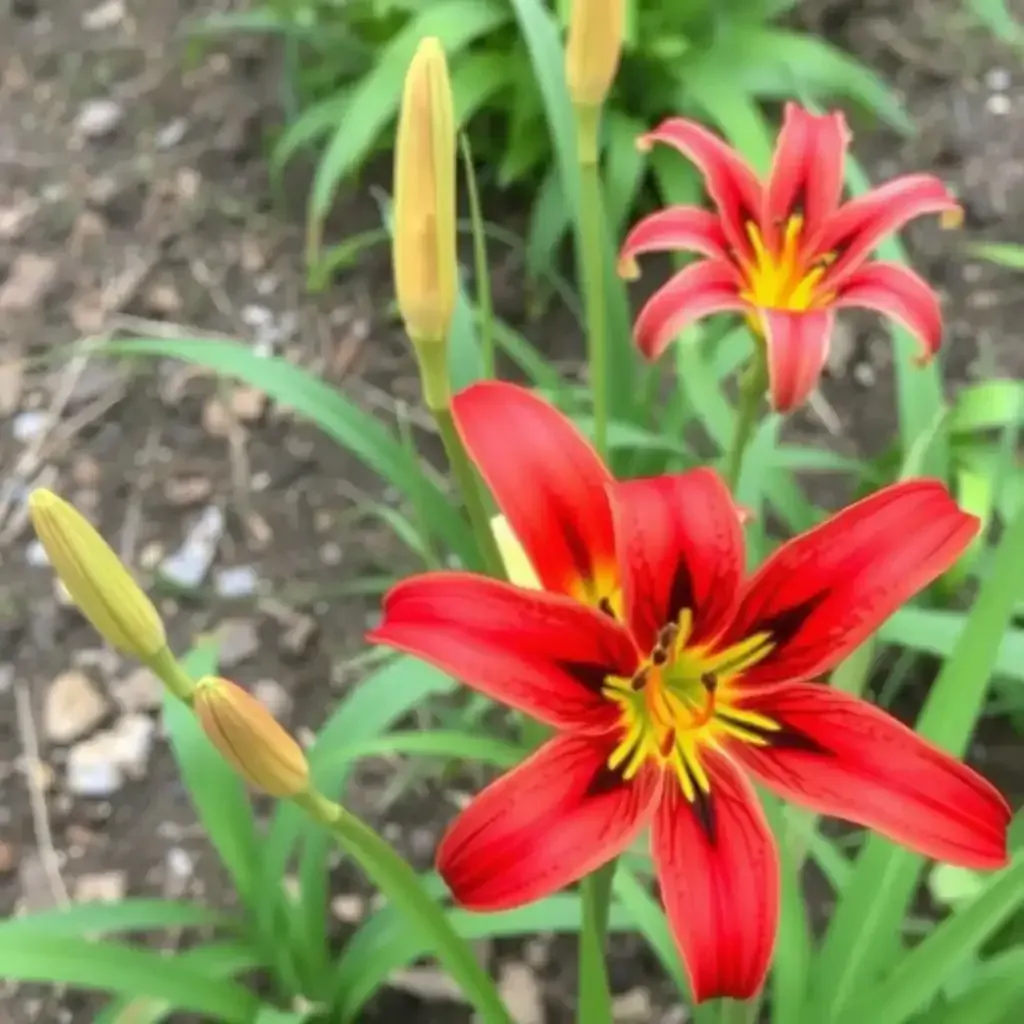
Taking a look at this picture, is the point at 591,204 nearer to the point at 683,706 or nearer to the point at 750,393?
the point at 750,393

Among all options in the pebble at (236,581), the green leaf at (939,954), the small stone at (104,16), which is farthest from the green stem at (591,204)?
the small stone at (104,16)

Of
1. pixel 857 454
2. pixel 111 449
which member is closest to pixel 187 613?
pixel 111 449

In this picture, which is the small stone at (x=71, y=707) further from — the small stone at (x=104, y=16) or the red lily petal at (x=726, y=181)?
the small stone at (x=104, y=16)

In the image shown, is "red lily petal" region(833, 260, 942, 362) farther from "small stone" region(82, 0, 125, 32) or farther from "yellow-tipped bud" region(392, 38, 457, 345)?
"small stone" region(82, 0, 125, 32)

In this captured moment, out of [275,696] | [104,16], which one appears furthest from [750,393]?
[104,16]

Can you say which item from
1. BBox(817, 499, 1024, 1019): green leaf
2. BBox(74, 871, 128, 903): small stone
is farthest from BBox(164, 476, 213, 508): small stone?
BBox(817, 499, 1024, 1019): green leaf

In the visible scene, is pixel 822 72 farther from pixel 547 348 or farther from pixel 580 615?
pixel 580 615

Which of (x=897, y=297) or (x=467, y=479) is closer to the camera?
(x=467, y=479)

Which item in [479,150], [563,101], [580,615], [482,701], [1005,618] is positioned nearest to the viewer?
[580,615]
